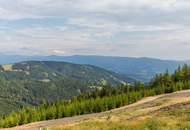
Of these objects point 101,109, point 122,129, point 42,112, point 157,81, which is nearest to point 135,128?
point 122,129

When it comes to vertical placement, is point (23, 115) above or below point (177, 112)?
below

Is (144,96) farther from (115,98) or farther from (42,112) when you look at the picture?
(42,112)

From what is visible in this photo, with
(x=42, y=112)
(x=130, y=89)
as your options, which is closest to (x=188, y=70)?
(x=130, y=89)

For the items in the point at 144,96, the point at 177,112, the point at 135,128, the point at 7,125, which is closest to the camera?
the point at 135,128

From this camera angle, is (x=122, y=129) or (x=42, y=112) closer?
(x=122, y=129)

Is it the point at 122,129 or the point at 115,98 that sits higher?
the point at 122,129

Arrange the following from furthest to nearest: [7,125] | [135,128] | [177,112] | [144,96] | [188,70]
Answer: [188,70], [144,96], [7,125], [177,112], [135,128]

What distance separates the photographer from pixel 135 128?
118ft

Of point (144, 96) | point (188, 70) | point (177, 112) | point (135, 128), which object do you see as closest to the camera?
point (135, 128)

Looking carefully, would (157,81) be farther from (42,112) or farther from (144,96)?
(42,112)

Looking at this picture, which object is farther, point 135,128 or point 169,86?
point 169,86

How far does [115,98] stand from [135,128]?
387ft

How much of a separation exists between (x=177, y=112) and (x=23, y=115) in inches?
4474

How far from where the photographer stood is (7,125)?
482ft
